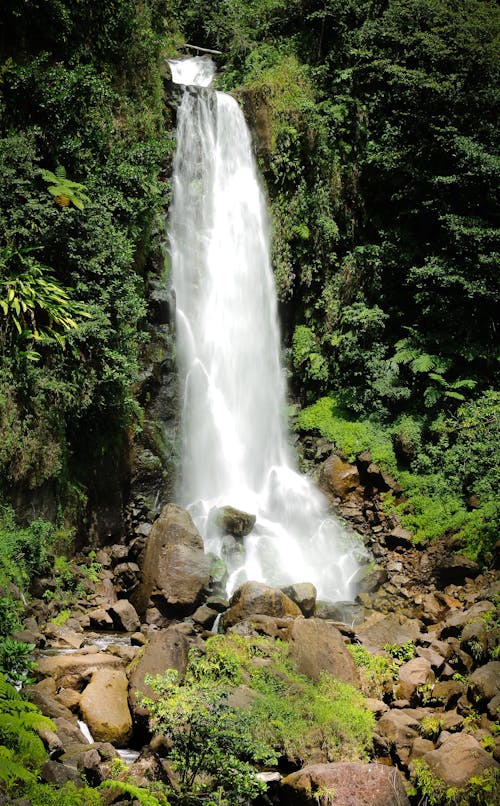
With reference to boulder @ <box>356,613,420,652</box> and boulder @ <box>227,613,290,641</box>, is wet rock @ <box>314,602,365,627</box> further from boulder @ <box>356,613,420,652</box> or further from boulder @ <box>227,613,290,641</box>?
boulder @ <box>227,613,290,641</box>

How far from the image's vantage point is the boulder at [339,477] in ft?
44.7

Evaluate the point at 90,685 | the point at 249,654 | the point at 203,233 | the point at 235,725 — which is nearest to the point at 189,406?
the point at 203,233

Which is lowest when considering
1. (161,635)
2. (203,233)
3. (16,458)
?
(161,635)

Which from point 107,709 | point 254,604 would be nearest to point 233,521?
point 254,604

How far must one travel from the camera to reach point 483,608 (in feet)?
27.0

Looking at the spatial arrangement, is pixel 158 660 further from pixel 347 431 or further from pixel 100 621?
pixel 347 431

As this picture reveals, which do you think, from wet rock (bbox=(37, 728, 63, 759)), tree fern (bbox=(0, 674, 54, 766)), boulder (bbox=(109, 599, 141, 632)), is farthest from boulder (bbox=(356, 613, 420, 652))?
tree fern (bbox=(0, 674, 54, 766))

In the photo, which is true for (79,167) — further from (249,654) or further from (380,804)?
(380,804)

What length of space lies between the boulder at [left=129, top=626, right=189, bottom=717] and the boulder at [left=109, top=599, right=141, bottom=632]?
1735 millimetres

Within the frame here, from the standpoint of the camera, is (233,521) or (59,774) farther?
(233,521)

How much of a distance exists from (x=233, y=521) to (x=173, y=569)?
2.42 meters

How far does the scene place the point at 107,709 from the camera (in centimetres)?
604

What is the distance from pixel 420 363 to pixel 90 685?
33.1ft

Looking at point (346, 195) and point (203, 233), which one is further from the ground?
point (346, 195)
